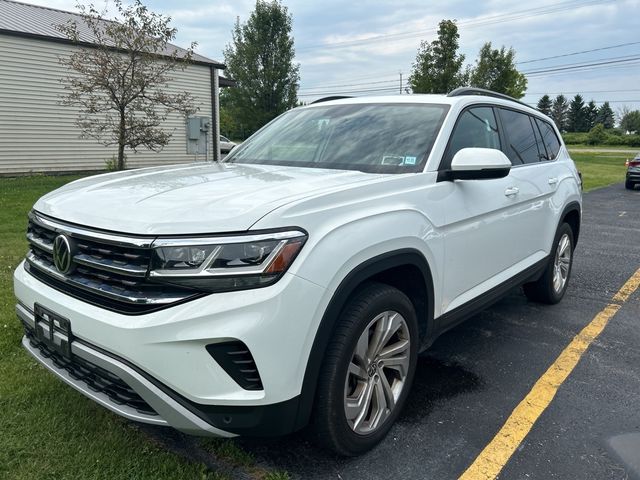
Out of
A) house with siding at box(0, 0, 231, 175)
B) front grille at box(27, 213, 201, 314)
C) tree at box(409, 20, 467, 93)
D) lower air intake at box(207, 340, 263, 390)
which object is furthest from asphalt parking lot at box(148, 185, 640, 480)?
tree at box(409, 20, 467, 93)

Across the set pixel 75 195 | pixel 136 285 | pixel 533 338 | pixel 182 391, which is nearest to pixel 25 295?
pixel 75 195

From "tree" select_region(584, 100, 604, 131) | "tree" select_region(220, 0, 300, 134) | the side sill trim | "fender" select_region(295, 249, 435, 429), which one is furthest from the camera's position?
"tree" select_region(584, 100, 604, 131)

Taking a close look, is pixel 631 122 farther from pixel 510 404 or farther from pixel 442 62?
pixel 510 404

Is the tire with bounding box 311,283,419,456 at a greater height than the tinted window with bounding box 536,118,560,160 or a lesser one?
lesser

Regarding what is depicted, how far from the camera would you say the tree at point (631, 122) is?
93688mm

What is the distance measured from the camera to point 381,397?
2697 mm

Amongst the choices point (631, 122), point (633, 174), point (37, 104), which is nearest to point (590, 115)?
point (631, 122)

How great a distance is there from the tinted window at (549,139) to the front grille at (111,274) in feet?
12.8

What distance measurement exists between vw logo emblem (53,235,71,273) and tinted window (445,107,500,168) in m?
2.08

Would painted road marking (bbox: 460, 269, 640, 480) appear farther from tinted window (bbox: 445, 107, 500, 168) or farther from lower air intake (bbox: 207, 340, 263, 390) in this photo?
tinted window (bbox: 445, 107, 500, 168)

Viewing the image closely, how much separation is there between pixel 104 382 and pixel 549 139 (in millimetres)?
4367

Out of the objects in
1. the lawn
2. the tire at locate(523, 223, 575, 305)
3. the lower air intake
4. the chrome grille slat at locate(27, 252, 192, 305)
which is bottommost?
the lawn

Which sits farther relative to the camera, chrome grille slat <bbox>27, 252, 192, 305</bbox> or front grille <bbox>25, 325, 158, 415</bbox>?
front grille <bbox>25, 325, 158, 415</bbox>

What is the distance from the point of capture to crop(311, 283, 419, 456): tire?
91.2 inches
